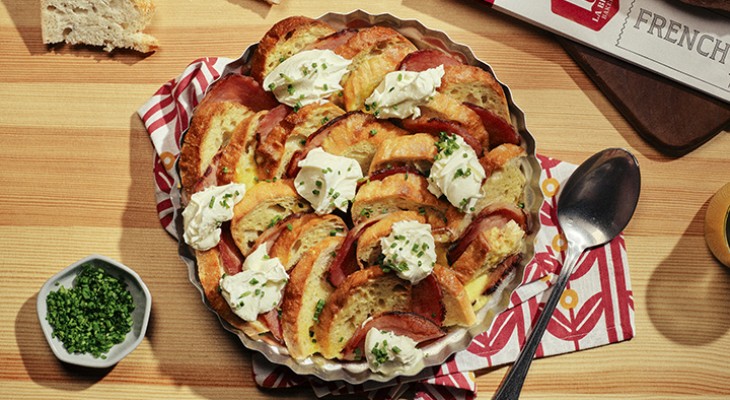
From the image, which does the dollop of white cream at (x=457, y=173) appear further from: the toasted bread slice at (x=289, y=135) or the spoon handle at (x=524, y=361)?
the spoon handle at (x=524, y=361)

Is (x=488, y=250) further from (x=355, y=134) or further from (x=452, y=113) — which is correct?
(x=355, y=134)

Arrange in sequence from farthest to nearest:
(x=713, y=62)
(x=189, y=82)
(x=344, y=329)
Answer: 1. (x=713, y=62)
2. (x=189, y=82)
3. (x=344, y=329)

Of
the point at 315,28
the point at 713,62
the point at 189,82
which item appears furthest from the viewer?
the point at 713,62

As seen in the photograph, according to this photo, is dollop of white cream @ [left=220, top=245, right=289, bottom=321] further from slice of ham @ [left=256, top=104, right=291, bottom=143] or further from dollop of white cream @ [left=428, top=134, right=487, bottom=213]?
dollop of white cream @ [left=428, top=134, right=487, bottom=213]

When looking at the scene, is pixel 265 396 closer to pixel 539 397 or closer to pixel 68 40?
pixel 539 397

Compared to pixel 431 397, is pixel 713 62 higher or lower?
higher

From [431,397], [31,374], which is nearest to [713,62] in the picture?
[431,397]
